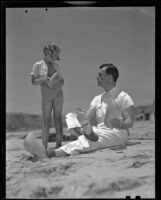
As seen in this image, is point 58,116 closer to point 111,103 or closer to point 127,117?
point 111,103

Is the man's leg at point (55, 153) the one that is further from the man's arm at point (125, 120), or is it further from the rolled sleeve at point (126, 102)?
the rolled sleeve at point (126, 102)

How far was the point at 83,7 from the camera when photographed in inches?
→ 199

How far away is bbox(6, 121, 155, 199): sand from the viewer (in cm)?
463

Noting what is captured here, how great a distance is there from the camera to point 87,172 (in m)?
4.73

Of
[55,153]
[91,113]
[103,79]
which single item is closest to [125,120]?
[91,113]

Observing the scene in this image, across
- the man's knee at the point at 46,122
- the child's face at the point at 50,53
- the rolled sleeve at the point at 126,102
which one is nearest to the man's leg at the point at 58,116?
the man's knee at the point at 46,122

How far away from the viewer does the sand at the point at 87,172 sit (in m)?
4.63

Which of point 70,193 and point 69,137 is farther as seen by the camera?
point 69,137

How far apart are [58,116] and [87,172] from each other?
74 cm

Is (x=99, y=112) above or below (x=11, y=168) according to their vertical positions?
above

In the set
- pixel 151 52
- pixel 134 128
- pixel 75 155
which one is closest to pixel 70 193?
pixel 75 155

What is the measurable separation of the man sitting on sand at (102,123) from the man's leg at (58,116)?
96 millimetres
